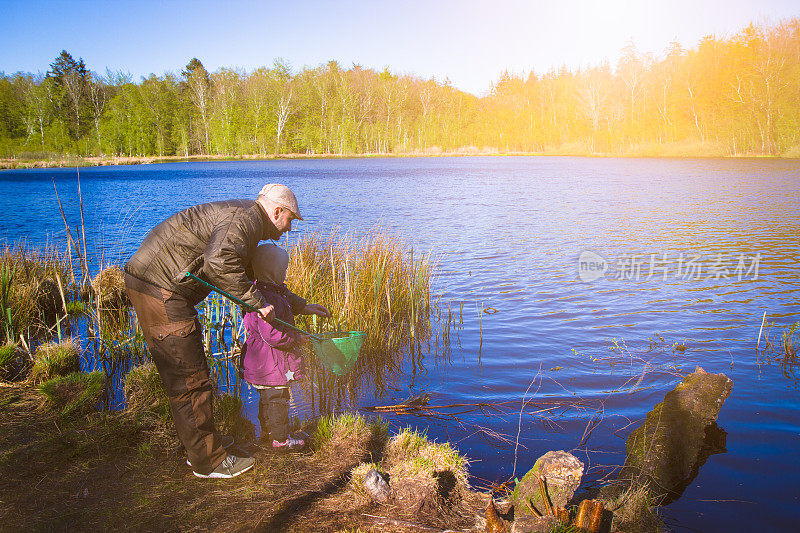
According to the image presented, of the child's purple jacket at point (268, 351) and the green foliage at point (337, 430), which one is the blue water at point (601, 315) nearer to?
the green foliage at point (337, 430)

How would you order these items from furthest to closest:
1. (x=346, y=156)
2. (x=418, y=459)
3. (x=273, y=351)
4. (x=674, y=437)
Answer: (x=346, y=156)
(x=674, y=437)
(x=273, y=351)
(x=418, y=459)

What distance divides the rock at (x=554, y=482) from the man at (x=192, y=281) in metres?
2.05

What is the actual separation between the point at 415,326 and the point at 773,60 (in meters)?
63.7

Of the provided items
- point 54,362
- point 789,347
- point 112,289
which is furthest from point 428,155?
point 54,362

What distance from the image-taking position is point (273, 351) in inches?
159

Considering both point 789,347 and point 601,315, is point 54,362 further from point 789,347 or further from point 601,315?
point 789,347

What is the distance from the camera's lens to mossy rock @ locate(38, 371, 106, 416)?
4660mm

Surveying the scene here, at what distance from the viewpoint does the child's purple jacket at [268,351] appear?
4031mm

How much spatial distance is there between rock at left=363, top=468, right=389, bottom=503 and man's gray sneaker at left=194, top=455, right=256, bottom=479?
3.07 ft

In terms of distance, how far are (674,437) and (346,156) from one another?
280 feet

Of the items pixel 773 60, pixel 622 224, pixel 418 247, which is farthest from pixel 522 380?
pixel 773 60

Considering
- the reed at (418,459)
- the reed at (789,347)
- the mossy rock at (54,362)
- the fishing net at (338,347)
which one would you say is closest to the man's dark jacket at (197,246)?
the fishing net at (338,347)

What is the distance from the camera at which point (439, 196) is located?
27922 millimetres

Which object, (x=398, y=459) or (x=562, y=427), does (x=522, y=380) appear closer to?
(x=562, y=427)
